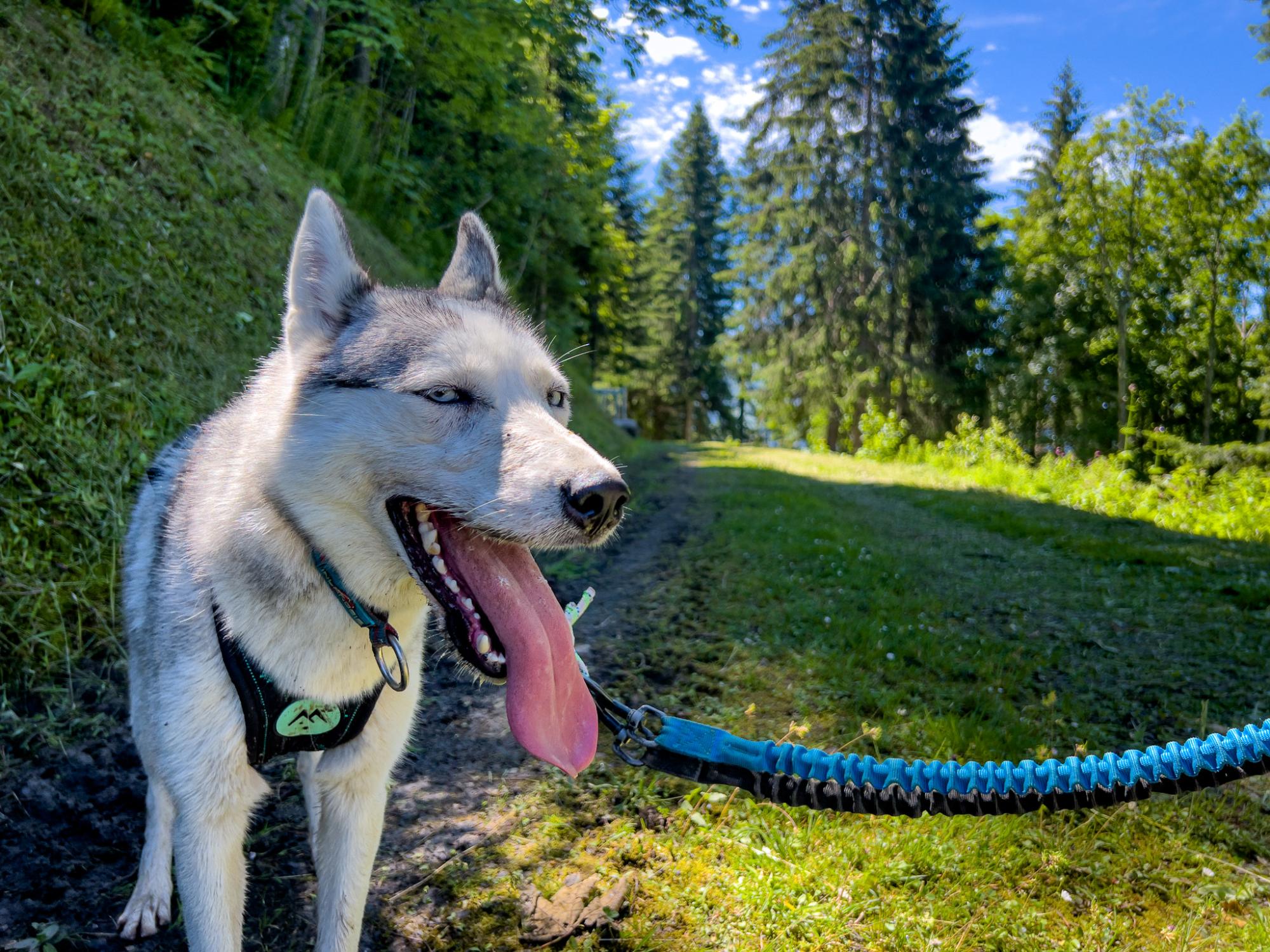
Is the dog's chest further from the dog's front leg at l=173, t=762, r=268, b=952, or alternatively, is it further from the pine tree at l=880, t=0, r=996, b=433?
the pine tree at l=880, t=0, r=996, b=433

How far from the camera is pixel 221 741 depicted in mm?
1958

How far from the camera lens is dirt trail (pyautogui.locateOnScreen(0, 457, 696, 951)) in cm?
242

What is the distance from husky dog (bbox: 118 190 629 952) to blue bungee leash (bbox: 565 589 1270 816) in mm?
258

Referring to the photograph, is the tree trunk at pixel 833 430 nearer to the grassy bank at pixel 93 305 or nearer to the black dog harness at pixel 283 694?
the grassy bank at pixel 93 305

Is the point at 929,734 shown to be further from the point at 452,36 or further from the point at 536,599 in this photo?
the point at 452,36

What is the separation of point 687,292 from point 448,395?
43.0 meters

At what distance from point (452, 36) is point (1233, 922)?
38.1ft

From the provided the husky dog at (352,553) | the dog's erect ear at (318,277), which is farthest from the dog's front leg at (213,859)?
the dog's erect ear at (318,277)

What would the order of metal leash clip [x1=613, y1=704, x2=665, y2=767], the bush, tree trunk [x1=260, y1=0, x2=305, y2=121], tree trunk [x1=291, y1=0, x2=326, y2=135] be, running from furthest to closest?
the bush
tree trunk [x1=291, y1=0, x2=326, y2=135]
tree trunk [x1=260, y1=0, x2=305, y2=121]
metal leash clip [x1=613, y1=704, x2=665, y2=767]

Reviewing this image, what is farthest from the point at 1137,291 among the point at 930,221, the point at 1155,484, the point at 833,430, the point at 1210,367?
the point at 1155,484

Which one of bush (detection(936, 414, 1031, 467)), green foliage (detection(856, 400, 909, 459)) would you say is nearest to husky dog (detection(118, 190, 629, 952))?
bush (detection(936, 414, 1031, 467))

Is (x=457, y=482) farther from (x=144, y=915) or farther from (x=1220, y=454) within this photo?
(x=1220, y=454)

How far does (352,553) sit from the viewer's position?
192cm

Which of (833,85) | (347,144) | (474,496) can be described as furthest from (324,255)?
(833,85)
